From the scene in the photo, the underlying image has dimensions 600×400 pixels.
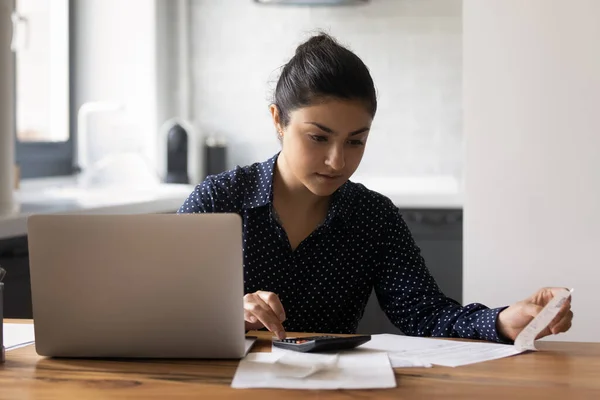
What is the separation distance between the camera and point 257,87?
3.92 meters

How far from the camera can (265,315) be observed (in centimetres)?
149

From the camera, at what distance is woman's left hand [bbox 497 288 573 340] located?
1.54 meters

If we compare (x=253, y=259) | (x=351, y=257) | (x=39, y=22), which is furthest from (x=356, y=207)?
(x=39, y=22)

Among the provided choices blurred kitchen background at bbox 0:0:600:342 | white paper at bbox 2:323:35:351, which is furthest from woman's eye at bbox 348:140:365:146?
blurred kitchen background at bbox 0:0:600:342

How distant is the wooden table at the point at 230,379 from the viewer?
1196 millimetres

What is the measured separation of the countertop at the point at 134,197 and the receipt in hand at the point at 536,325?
130cm

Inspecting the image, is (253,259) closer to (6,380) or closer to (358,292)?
(358,292)

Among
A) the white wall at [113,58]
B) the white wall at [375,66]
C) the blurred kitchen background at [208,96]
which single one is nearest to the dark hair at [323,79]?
the blurred kitchen background at [208,96]

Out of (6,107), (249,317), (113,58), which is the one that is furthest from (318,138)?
(113,58)

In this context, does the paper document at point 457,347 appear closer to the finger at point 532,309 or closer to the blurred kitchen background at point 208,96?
the finger at point 532,309

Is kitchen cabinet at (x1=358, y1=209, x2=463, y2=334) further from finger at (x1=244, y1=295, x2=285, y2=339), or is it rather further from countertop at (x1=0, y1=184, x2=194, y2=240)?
finger at (x1=244, y1=295, x2=285, y2=339)

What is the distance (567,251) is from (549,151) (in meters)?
0.29

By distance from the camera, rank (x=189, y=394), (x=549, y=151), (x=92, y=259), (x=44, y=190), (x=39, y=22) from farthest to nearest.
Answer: (x=39, y=22)
(x=44, y=190)
(x=549, y=151)
(x=92, y=259)
(x=189, y=394)

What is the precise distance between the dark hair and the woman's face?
0.02 meters
